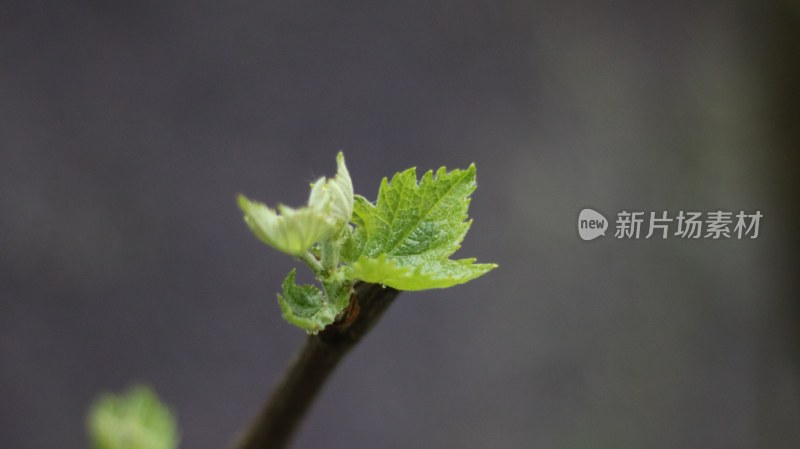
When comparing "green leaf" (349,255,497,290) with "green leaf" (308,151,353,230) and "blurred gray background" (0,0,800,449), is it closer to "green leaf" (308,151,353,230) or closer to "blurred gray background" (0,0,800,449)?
"green leaf" (308,151,353,230)

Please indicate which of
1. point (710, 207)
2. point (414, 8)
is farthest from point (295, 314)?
point (710, 207)

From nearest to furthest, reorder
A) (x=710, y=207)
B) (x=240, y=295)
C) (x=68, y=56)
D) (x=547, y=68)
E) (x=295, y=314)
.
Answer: (x=295, y=314) < (x=68, y=56) < (x=240, y=295) < (x=547, y=68) < (x=710, y=207)

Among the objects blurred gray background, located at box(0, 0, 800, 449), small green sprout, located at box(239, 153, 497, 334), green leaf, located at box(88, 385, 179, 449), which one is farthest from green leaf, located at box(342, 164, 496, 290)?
blurred gray background, located at box(0, 0, 800, 449)

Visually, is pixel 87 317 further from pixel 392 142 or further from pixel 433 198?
pixel 433 198

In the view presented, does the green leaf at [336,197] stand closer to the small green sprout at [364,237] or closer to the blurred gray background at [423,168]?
the small green sprout at [364,237]

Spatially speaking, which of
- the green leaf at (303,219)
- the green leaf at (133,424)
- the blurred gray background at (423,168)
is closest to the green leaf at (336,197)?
the green leaf at (303,219)
